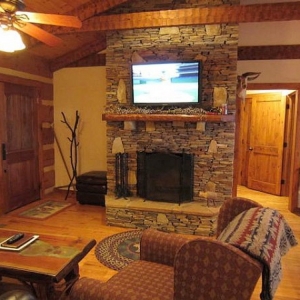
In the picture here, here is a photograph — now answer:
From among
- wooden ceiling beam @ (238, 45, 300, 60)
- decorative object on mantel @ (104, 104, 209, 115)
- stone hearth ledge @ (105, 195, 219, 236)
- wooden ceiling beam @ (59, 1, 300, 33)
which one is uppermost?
wooden ceiling beam @ (59, 1, 300, 33)

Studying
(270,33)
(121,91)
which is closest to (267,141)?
(270,33)

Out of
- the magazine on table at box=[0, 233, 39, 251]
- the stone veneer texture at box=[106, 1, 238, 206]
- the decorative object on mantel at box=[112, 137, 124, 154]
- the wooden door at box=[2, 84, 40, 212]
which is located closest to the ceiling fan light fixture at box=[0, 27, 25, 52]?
the magazine on table at box=[0, 233, 39, 251]

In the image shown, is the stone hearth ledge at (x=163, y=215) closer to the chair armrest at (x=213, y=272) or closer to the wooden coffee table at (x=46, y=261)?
the wooden coffee table at (x=46, y=261)

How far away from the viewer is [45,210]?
4.86 metres

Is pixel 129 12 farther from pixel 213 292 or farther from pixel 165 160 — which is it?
pixel 213 292

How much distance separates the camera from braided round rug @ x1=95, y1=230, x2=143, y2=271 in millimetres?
3137

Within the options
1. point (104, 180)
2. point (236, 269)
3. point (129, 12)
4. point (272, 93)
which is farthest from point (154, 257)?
point (272, 93)

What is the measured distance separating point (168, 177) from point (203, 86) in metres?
1.35

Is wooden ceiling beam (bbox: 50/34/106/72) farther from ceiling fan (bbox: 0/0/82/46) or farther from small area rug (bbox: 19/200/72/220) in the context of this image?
ceiling fan (bbox: 0/0/82/46)

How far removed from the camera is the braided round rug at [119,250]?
10.3 ft

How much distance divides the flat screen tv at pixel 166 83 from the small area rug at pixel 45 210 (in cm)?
220

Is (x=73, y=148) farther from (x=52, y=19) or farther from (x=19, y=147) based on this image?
(x=52, y=19)

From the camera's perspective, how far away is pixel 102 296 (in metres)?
1.66

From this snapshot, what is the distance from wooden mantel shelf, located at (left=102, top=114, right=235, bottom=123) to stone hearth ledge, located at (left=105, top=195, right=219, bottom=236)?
1.15 metres
